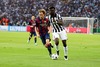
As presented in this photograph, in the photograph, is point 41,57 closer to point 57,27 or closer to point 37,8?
point 57,27

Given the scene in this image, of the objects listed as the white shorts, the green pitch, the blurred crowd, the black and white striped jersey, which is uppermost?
the black and white striped jersey

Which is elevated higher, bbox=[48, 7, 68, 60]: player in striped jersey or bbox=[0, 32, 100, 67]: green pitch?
bbox=[48, 7, 68, 60]: player in striped jersey

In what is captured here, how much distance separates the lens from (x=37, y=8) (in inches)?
2776

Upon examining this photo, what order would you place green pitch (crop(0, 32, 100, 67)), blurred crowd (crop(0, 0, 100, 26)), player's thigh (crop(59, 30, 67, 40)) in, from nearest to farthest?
1. green pitch (crop(0, 32, 100, 67))
2. player's thigh (crop(59, 30, 67, 40))
3. blurred crowd (crop(0, 0, 100, 26))

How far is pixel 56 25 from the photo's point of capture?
19.0 metres

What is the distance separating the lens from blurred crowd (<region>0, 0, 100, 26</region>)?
218ft

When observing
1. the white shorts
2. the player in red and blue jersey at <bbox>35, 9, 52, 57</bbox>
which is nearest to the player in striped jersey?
the white shorts

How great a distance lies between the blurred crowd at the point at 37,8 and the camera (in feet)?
218

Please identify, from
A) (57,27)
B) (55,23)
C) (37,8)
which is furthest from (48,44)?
(37,8)

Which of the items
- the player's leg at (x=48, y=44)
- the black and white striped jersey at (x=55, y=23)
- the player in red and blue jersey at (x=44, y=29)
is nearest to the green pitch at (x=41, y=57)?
the player's leg at (x=48, y=44)

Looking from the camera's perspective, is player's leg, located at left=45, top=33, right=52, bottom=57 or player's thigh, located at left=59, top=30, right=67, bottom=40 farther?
player's leg, located at left=45, top=33, right=52, bottom=57

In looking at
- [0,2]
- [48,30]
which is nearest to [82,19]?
[0,2]

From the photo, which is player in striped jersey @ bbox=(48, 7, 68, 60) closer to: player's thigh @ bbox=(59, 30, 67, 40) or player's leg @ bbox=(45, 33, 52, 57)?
player's thigh @ bbox=(59, 30, 67, 40)

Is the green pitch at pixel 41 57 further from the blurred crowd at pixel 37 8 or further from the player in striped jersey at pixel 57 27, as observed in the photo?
the blurred crowd at pixel 37 8
